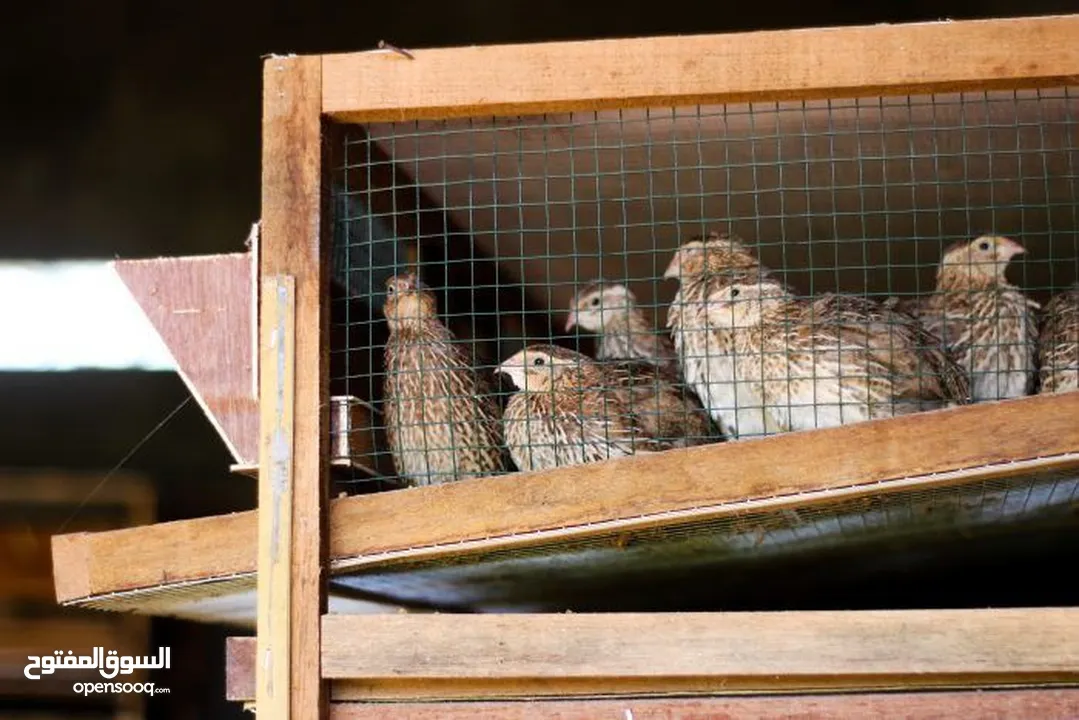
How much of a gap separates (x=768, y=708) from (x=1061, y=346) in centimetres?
136

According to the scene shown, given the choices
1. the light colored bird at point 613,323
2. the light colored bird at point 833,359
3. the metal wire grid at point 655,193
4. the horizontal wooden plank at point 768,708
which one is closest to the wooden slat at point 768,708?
the horizontal wooden plank at point 768,708

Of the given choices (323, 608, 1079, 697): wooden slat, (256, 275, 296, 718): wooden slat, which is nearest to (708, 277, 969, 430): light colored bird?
(323, 608, 1079, 697): wooden slat

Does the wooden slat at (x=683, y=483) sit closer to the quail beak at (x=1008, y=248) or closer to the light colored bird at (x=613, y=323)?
the quail beak at (x=1008, y=248)

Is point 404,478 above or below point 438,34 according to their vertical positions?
below

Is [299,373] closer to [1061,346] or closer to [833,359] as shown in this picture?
[833,359]

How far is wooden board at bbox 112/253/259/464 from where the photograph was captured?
277cm

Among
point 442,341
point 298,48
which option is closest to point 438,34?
point 298,48

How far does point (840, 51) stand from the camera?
2.56 meters

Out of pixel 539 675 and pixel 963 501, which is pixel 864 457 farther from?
pixel 539 675

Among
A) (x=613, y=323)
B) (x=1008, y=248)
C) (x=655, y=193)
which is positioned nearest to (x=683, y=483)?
(x=655, y=193)

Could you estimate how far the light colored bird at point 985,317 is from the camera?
11.1 feet

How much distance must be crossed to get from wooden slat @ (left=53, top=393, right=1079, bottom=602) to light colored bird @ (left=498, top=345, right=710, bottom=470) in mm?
557

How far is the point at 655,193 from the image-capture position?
3324 mm

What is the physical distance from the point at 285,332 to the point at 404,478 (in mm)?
733
